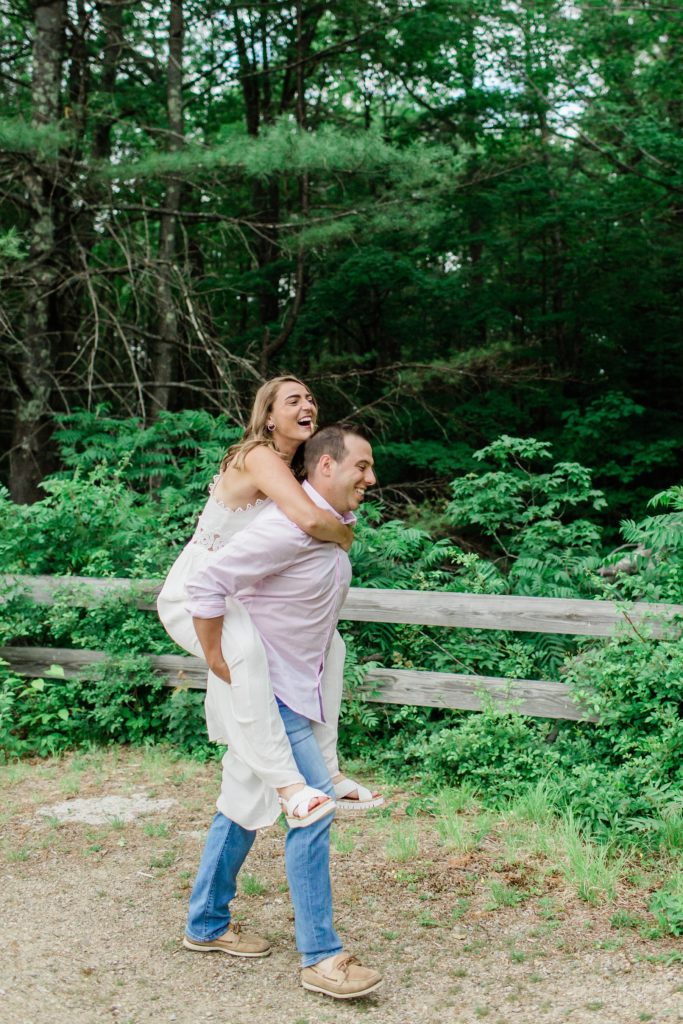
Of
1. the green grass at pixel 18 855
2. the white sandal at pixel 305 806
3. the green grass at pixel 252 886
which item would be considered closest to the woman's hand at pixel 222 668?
the white sandal at pixel 305 806

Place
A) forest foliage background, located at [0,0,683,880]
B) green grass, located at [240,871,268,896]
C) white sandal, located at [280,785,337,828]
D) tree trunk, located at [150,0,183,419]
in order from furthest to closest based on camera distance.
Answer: tree trunk, located at [150,0,183,419]
forest foliage background, located at [0,0,683,880]
green grass, located at [240,871,268,896]
white sandal, located at [280,785,337,828]

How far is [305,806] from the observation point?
2.84m

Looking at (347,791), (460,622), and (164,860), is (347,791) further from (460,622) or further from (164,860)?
(460,622)

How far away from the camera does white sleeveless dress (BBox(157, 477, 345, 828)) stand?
295 cm

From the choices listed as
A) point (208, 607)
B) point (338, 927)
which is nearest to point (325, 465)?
point (208, 607)

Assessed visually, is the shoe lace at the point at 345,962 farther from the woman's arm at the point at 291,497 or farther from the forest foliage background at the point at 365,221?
the forest foliage background at the point at 365,221

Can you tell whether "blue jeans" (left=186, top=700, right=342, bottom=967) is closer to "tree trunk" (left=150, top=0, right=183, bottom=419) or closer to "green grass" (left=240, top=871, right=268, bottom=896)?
"green grass" (left=240, top=871, right=268, bottom=896)

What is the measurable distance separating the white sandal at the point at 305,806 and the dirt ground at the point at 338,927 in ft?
2.15

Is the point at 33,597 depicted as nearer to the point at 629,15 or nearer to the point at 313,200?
the point at 313,200

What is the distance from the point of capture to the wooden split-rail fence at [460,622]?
4648 millimetres

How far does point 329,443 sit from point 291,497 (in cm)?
22

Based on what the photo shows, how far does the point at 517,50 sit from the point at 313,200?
3789 mm

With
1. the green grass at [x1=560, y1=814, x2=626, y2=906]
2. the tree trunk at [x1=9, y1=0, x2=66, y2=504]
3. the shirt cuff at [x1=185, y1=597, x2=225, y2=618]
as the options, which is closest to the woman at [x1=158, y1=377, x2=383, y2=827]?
the shirt cuff at [x1=185, y1=597, x2=225, y2=618]

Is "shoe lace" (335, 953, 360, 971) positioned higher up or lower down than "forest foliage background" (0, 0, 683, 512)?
lower down
